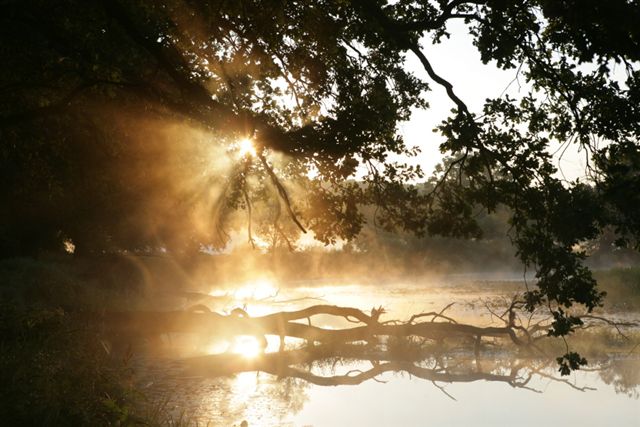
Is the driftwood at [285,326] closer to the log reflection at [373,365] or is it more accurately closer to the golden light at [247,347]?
the log reflection at [373,365]

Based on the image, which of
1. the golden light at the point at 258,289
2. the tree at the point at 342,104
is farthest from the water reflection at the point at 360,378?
the golden light at the point at 258,289

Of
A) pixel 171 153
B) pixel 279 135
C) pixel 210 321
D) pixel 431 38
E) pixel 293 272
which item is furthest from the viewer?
pixel 293 272

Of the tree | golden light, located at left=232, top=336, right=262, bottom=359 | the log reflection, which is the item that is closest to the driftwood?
the log reflection

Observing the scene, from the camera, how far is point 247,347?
20391 millimetres

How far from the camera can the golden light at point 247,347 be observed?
19.0 meters

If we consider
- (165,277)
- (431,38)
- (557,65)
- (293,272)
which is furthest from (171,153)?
(293,272)

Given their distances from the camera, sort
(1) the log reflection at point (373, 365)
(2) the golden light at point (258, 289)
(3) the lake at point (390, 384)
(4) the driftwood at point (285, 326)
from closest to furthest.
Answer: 1. (3) the lake at point (390, 384)
2. (1) the log reflection at point (373, 365)
3. (4) the driftwood at point (285, 326)
4. (2) the golden light at point (258, 289)

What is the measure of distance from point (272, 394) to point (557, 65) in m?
9.65

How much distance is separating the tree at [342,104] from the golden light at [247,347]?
527cm

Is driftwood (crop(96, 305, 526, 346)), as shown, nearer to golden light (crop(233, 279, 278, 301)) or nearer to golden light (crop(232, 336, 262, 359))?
golden light (crop(232, 336, 262, 359))

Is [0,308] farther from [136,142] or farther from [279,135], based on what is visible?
[136,142]

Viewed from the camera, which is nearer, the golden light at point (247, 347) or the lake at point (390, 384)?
the lake at point (390, 384)

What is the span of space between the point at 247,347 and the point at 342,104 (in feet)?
38.3

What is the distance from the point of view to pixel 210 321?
17766mm
